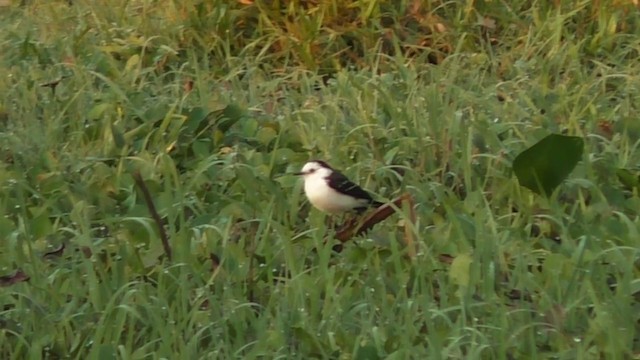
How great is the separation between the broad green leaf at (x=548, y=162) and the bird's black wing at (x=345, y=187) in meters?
0.50

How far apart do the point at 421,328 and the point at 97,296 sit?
0.89m

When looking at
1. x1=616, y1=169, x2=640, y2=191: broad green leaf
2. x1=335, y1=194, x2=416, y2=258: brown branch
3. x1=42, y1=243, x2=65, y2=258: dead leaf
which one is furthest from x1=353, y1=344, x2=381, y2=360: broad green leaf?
x1=616, y1=169, x2=640, y2=191: broad green leaf

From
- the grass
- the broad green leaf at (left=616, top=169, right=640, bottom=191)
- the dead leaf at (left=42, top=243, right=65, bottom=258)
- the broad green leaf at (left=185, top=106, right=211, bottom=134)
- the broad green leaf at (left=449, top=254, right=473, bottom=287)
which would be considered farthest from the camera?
the broad green leaf at (left=185, top=106, right=211, bottom=134)

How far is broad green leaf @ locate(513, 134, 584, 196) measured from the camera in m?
4.01

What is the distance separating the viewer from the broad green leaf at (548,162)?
401 centimetres

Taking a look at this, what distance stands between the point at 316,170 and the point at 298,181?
0.15 metres

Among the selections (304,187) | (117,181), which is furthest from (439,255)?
(117,181)

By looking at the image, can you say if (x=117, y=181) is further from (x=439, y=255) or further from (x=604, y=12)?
(x=604, y=12)

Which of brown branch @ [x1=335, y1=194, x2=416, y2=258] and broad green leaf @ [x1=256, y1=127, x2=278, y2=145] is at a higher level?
brown branch @ [x1=335, y1=194, x2=416, y2=258]

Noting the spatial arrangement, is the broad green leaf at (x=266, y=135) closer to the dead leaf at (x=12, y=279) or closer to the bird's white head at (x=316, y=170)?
the bird's white head at (x=316, y=170)

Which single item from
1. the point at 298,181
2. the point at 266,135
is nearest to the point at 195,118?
the point at 266,135

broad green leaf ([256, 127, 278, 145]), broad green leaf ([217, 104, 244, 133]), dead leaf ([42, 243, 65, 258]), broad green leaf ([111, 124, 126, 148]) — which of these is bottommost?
broad green leaf ([256, 127, 278, 145])

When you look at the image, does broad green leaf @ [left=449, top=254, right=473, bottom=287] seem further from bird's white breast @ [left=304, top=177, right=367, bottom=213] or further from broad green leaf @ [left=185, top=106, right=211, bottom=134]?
broad green leaf @ [left=185, top=106, right=211, bottom=134]

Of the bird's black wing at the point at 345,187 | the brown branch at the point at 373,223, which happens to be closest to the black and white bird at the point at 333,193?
the bird's black wing at the point at 345,187
